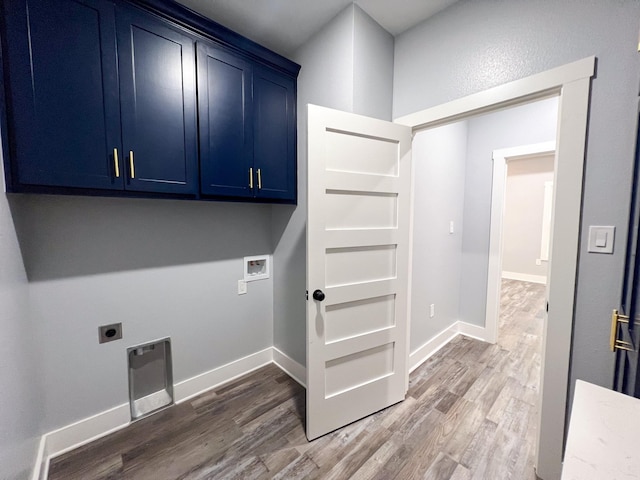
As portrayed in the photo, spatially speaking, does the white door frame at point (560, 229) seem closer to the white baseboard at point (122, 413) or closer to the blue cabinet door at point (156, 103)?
the white baseboard at point (122, 413)

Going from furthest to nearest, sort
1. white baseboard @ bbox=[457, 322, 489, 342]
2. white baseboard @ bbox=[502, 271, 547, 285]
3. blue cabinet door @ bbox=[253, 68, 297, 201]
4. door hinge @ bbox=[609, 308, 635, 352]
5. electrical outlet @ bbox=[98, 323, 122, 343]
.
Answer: white baseboard @ bbox=[502, 271, 547, 285]
white baseboard @ bbox=[457, 322, 489, 342]
blue cabinet door @ bbox=[253, 68, 297, 201]
electrical outlet @ bbox=[98, 323, 122, 343]
door hinge @ bbox=[609, 308, 635, 352]

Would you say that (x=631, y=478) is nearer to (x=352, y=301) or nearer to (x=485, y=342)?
(x=352, y=301)

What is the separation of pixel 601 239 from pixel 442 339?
1.92 metres

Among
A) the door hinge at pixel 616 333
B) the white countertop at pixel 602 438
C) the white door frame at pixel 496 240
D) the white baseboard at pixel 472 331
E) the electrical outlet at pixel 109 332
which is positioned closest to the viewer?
the white countertop at pixel 602 438

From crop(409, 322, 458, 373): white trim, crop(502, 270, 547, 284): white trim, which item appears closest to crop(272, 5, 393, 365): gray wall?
crop(409, 322, 458, 373): white trim

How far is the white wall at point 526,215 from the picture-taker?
5211 millimetres

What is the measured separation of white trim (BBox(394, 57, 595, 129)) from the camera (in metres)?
1.17

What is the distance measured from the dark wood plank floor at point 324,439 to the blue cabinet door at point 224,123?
5.10 ft

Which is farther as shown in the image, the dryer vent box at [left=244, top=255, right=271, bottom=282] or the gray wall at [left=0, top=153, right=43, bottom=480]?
the dryer vent box at [left=244, top=255, right=271, bottom=282]

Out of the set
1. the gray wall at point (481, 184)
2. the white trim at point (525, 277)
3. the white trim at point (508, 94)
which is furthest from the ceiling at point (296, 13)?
the white trim at point (525, 277)

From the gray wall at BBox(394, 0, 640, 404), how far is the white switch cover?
22 millimetres

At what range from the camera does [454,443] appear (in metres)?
1.57

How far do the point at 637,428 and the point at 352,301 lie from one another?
3.77ft

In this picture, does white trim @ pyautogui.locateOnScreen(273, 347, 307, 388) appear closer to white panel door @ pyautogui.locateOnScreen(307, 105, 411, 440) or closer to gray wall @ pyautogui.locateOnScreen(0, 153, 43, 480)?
white panel door @ pyautogui.locateOnScreen(307, 105, 411, 440)
